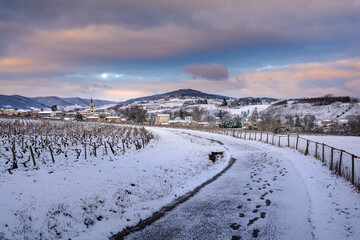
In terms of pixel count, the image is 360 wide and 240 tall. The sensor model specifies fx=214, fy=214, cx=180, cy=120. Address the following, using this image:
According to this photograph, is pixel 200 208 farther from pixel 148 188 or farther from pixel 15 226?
pixel 15 226

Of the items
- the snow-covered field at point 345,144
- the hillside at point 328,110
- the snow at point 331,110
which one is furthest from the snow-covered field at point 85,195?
the snow at point 331,110

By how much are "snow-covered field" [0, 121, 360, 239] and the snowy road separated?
3cm

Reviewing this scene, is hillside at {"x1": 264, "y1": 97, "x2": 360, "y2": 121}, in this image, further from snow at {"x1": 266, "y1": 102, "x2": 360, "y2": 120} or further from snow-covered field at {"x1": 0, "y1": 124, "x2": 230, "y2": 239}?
snow-covered field at {"x1": 0, "y1": 124, "x2": 230, "y2": 239}

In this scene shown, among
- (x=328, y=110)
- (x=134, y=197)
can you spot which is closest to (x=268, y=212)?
(x=134, y=197)

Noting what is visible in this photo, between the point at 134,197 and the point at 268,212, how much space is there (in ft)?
17.6

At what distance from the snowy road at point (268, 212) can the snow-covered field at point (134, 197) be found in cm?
3

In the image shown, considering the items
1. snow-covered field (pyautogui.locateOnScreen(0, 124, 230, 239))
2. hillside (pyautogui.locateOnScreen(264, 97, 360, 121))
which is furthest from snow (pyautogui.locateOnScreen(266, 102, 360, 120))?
snow-covered field (pyautogui.locateOnScreen(0, 124, 230, 239))

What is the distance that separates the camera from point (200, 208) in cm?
830

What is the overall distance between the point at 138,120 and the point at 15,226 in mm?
101804

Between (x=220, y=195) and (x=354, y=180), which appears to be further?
(x=354, y=180)

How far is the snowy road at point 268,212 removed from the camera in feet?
20.5

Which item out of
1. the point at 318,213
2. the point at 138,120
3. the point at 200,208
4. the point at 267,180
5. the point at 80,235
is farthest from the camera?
the point at 138,120

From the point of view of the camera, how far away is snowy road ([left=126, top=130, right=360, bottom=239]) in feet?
20.5

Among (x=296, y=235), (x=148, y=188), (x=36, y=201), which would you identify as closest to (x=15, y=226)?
(x=36, y=201)
